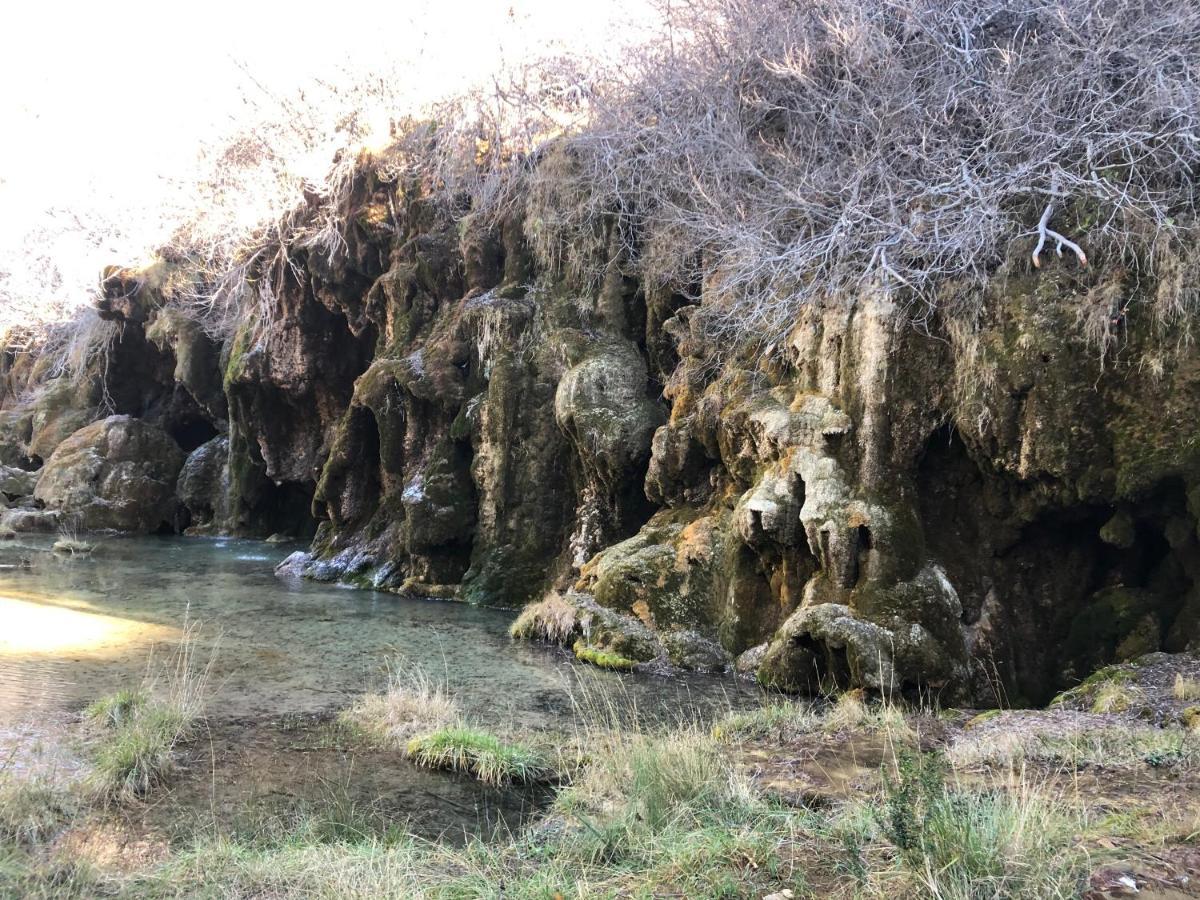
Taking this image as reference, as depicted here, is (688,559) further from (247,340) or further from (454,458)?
(247,340)

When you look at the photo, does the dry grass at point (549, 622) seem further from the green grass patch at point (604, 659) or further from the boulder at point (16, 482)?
the boulder at point (16, 482)

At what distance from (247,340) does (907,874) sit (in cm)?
2116

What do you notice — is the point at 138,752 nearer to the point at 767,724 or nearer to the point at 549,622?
the point at 767,724

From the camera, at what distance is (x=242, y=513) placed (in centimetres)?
2441

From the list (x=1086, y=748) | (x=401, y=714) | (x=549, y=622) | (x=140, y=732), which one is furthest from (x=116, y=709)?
(x=1086, y=748)

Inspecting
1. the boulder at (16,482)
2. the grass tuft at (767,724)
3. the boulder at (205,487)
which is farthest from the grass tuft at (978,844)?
the boulder at (16,482)

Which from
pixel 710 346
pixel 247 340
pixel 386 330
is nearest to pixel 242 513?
pixel 247 340

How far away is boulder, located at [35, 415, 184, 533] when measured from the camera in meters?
24.1

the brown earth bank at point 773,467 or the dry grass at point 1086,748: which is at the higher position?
the brown earth bank at point 773,467

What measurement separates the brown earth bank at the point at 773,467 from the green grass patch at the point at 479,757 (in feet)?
10.5

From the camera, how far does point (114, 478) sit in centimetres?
2462

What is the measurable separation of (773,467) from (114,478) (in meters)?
21.1

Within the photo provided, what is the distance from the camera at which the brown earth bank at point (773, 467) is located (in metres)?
7.83

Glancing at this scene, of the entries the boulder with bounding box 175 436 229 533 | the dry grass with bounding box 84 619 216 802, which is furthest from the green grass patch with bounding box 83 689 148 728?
the boulder with bounding box 175 436 229 533
